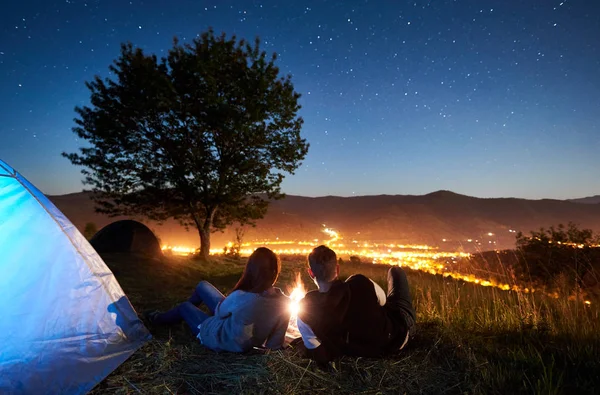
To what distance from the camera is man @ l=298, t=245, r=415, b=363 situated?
3752mm

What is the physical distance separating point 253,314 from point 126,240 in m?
10.2

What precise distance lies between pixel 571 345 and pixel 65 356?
19.6ft

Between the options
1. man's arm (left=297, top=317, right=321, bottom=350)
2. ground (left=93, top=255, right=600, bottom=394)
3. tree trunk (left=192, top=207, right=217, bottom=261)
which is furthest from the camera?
tree trunk (left=192, top=207, right=217, bottom=261)

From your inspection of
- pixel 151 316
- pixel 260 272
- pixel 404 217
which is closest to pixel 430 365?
pixel 260 272

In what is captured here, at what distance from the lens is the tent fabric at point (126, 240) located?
12453mm

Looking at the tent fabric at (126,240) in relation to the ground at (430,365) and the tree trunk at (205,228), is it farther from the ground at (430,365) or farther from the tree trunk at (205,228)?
the ground at (430,365)

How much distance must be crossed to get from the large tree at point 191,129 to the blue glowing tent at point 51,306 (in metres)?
8.99

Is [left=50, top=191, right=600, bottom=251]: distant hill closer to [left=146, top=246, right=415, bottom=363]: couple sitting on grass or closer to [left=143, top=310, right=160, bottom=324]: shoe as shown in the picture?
[left=143, top=310, right=160, bottom=324]: shoe

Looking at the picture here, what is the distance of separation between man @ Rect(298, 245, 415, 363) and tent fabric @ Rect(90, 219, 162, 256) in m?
10.4

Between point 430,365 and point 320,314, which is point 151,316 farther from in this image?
point 430,365

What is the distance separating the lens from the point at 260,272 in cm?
416

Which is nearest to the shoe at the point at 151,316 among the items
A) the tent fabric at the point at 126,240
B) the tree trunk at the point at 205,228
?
the tent fabric at the point at 126,240

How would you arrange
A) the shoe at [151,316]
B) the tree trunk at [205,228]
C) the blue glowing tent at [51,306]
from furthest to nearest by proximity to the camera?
the tree trunk at [205,228]
the shoe at [151,316]
the blue glowing tent at [51,306]

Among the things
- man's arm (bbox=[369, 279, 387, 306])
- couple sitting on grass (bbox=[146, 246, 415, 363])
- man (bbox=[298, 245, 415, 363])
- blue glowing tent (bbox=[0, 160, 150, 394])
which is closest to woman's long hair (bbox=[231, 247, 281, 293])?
couple sitting on grass (bbox=[146, 246, 415, 363])
